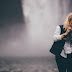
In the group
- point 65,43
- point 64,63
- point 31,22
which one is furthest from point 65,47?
point 31,22

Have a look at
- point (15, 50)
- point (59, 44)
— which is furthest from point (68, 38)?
point (15, 50)

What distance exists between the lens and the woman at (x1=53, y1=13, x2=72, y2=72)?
3264 millimetres

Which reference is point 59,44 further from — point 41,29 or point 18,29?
point 18,29

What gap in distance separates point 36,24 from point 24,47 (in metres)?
2.12

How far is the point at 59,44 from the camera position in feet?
11.1

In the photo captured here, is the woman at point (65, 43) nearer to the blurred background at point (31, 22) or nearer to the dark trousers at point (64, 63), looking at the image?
the dark trousers at point (64, 63)

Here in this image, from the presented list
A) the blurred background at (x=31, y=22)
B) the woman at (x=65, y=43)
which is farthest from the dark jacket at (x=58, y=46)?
the blurred background at (x=31, y=22)

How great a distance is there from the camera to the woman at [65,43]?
3264 millimetres

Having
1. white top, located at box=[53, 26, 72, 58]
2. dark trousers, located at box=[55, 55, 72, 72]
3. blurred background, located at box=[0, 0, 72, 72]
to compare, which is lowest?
dark trousers, located at box=[55, 55, 72, 72]

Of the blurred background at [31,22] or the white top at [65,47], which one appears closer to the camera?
the white top at [65,47]

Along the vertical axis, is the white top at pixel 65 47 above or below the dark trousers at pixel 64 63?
above

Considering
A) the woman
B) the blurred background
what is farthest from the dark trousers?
the blurred background

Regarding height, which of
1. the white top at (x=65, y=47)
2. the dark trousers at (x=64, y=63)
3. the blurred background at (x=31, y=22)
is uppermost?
the blurred background at (x=31, y=22)

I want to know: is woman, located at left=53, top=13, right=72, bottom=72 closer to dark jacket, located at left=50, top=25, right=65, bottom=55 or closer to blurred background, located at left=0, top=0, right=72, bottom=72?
dark jacket, located at left=50, top=25, right=65, bottom=55
